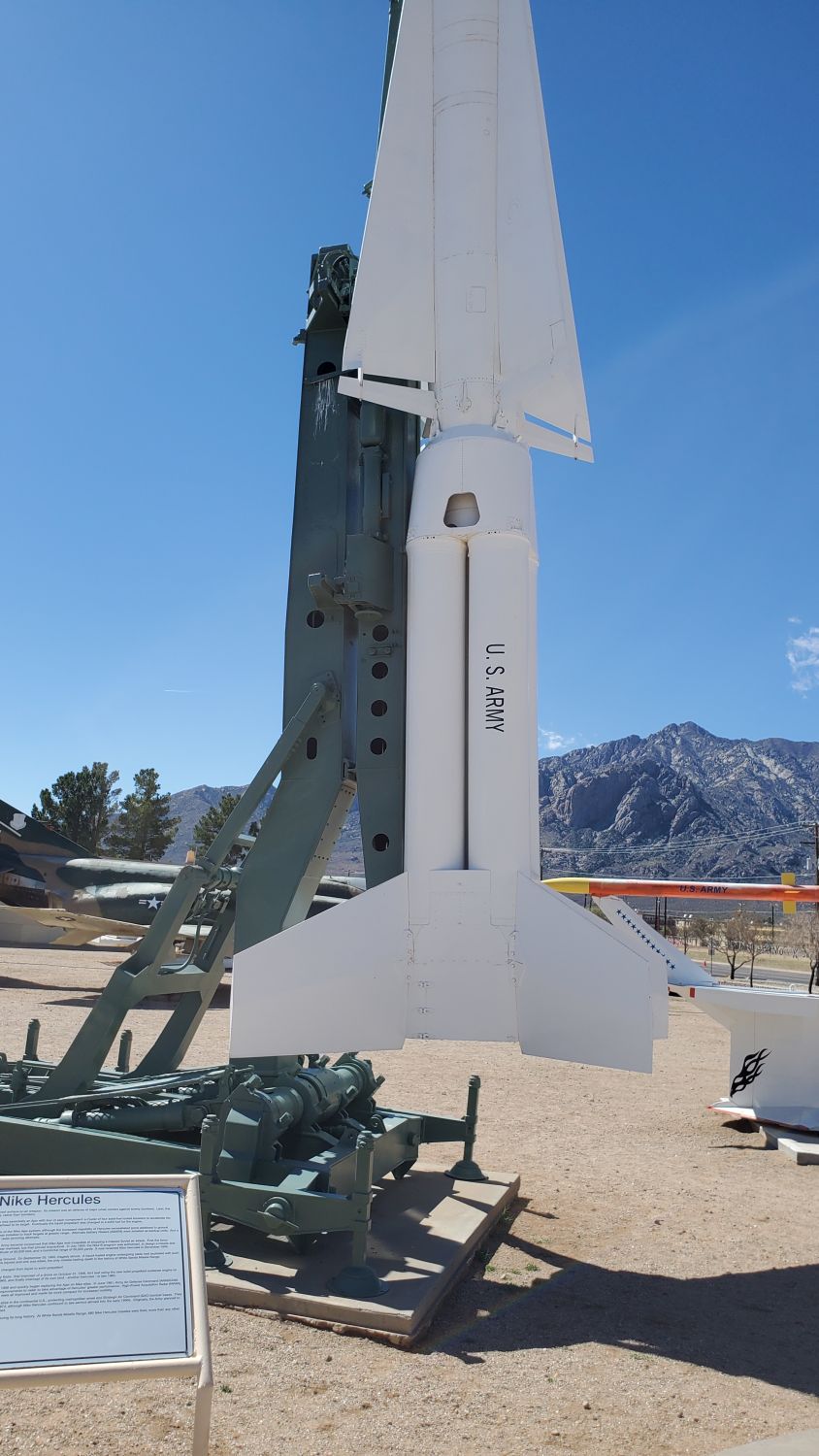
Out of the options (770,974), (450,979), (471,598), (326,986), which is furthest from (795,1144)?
(770,974)

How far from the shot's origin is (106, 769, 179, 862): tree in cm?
3997

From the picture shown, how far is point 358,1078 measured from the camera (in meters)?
6.70

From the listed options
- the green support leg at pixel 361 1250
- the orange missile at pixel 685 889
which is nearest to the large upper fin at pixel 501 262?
the green support leg at pixel 361 1250

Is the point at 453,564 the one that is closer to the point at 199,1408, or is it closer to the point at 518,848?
the point at 518,848

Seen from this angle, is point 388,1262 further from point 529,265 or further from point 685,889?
point 529,265

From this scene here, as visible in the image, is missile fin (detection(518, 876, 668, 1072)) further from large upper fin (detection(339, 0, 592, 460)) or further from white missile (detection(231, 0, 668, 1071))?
large upper fin (detection(339, 0, 592, 460))

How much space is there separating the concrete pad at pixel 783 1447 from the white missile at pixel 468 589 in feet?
5.99

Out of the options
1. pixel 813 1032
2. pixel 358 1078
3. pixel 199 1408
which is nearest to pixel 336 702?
pixel 358 1078

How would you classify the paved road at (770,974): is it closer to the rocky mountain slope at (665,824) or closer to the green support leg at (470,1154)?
the green support leg at (470,1154)

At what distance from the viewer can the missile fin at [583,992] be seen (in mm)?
5332

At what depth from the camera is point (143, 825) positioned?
132 feet

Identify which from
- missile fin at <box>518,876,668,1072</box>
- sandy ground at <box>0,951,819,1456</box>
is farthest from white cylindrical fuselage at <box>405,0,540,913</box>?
sandy ground at <box>0,951,819,1456</box>

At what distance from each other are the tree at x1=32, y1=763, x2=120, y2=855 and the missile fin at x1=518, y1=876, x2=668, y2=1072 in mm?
35690

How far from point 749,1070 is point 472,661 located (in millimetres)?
5963
